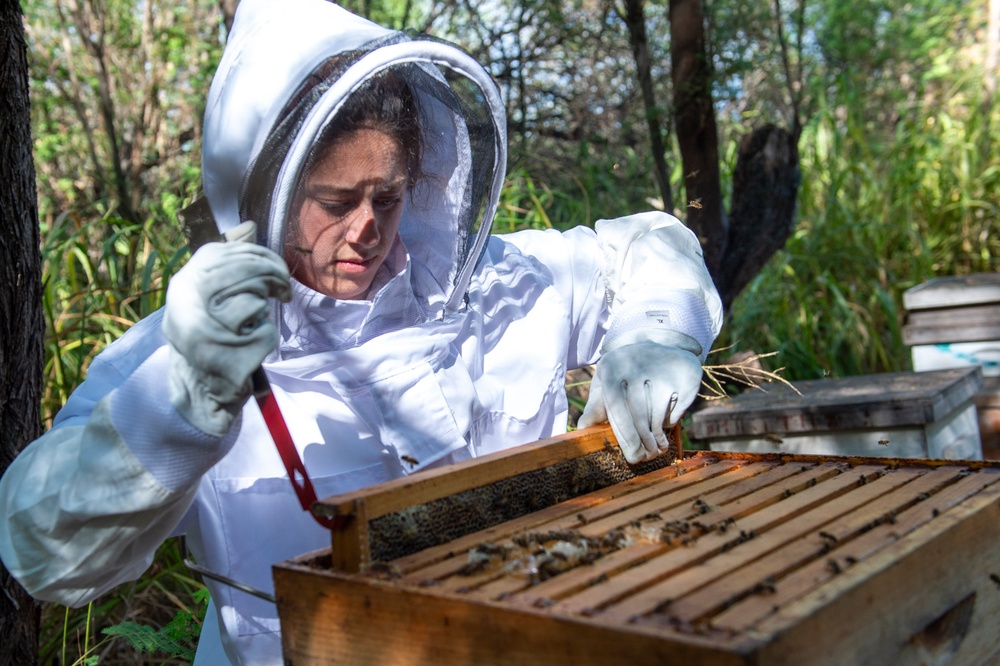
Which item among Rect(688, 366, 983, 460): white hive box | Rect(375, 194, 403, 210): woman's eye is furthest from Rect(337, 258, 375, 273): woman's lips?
Rect(688, 366, 983, 460): white hive box

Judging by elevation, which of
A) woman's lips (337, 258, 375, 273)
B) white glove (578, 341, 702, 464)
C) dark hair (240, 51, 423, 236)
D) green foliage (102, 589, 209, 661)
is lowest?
green foliage (102, 589, 209, 661)

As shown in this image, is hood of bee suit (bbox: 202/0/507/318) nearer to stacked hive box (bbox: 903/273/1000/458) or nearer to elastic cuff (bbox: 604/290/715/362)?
elastic cuff (bbox: 604/290/715/362)

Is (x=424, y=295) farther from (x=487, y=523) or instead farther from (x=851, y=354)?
(x=851, y=354)

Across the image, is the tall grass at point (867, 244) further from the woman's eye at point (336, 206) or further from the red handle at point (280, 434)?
the red handle at point (280, 434)

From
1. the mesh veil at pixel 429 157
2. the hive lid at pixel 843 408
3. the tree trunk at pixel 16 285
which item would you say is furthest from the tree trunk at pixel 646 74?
the tree trunk at pixel 16 285

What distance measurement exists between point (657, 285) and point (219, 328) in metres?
1.11

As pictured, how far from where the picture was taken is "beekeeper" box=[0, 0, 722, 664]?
4.17 ft

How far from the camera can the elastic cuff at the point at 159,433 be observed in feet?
4.13

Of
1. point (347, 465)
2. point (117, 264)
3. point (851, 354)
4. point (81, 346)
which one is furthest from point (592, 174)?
point (347, 465)

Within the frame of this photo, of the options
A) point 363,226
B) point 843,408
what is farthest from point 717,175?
point 363,226

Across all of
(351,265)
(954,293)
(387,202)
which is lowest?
(954,293)

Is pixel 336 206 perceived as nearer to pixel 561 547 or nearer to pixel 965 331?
pixel 561 547

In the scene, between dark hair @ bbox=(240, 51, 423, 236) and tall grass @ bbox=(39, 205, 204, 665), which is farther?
tall grass @ bbox=(39, 205, 204, 665)

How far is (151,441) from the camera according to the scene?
126 cm
